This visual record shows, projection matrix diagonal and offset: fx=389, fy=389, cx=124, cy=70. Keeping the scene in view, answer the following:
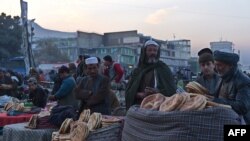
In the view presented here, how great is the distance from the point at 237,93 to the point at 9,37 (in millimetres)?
40032

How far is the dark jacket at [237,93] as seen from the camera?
3258mm

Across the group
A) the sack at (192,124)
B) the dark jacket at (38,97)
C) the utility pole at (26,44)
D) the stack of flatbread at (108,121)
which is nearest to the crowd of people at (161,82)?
the sack at (192,124)

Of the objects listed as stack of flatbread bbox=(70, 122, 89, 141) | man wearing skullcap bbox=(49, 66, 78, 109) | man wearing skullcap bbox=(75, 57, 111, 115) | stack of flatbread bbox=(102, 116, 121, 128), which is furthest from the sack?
man wearing skullcap bbox=(49, 66, 78, 109)

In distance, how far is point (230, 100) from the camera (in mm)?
3361

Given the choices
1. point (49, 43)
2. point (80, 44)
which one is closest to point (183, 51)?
point (80, 44)

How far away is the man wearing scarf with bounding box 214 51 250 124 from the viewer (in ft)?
10.7

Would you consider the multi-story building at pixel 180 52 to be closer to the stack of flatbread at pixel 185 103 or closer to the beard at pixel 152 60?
the beard at pixel 152 60

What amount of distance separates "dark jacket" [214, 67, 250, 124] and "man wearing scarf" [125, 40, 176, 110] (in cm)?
128

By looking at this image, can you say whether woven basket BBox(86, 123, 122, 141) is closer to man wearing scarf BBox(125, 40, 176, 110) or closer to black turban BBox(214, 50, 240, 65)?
man wearing scarf BBox(125, 40, 176, 110)

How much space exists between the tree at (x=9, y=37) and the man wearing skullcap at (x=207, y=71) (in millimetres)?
36956

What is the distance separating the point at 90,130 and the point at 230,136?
5.78 ft

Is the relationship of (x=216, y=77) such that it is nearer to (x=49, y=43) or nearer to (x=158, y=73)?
(x=158, y=73)

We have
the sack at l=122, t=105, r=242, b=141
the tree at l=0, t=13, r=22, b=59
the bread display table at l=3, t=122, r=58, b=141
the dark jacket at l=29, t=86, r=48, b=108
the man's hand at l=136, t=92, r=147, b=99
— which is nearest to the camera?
the sack at l=122, t=105, r=242, b=141

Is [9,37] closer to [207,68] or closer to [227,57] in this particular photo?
[207,68]
